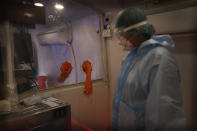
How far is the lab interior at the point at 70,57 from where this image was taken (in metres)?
1.08

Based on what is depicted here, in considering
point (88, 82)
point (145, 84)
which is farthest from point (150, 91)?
point (88, 82)

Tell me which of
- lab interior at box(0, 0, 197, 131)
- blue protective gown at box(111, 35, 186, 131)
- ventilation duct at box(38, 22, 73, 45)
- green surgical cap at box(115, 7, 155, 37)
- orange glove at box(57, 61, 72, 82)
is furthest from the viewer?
ventilation duct at box(38, 22, 73, 45)

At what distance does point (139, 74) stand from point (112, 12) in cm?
121

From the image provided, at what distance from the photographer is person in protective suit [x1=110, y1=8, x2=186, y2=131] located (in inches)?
27.6

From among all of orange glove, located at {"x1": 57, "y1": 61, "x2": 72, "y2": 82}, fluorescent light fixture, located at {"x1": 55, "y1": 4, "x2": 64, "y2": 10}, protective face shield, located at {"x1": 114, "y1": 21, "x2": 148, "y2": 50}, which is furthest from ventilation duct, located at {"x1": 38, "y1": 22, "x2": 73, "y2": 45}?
protective face shield, located at {"x1": 114, "y1": 21, "x2": 148, "y2": 50}

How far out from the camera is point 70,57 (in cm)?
202

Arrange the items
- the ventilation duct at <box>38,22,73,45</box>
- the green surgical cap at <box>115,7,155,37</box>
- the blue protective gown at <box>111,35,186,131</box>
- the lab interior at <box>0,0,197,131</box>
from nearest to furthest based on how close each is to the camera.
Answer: the blue protective gown at <box>111,35,186,131</box> < the green surgical cap at <box>115,7,155,37</box> < the lab interior at <box>0,0,197,131</box> < the ventilation duct at <box>38,22,73,45</box>

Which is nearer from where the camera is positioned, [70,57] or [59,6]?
[59,6]

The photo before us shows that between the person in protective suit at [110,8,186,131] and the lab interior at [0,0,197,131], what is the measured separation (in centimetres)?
54

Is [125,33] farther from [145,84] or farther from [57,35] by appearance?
[57,35]

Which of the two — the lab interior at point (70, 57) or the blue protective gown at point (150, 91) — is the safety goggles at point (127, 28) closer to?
the blue protective gown at point (150, 91)

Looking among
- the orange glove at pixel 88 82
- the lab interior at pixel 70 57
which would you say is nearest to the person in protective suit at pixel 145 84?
the lab interior at pixel 70 57

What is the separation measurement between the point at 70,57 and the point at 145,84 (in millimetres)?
1435

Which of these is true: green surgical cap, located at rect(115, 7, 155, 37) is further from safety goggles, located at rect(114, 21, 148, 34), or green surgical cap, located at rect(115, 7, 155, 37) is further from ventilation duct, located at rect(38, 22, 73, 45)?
ventilation duct, located at rect(38, 22, 73, 45)
